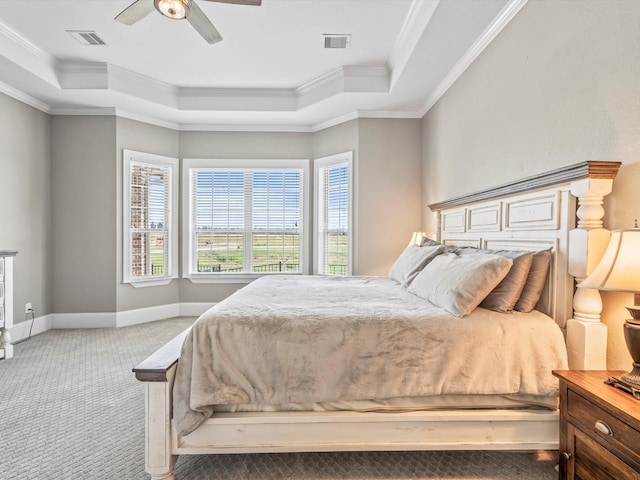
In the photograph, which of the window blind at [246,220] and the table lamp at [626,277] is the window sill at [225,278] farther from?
the table lamp at [626,277]

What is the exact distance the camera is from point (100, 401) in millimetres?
2344

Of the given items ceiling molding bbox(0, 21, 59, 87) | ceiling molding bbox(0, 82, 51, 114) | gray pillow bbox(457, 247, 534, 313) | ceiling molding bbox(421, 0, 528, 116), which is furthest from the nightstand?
ceiling molding bbox(0, 82, 51, 114)

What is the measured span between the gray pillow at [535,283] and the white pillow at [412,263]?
0.86 m

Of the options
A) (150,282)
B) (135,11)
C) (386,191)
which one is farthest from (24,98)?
(386,191)

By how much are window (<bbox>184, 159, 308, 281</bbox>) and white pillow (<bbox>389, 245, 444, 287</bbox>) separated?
2.07 metres

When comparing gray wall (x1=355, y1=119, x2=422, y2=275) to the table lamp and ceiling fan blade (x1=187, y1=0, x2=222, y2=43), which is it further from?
the table lamp

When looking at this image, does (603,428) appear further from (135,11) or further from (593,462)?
(135,11)

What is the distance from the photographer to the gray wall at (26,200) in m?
3.59

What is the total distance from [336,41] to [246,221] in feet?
8.74

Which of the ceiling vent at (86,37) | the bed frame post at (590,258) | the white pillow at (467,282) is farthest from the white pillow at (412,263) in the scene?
the ceiling vent at (86,37)

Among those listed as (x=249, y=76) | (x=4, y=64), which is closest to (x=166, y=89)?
(x=249, y=76)

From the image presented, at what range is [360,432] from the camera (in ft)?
5.18

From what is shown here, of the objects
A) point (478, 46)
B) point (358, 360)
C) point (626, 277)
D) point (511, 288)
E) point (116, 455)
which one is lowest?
point (116, 455)

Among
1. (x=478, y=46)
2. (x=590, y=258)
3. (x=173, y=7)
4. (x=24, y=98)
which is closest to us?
(x=590, y=258)
